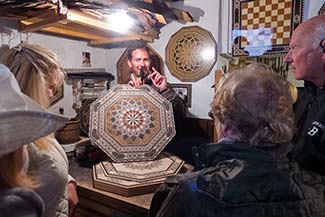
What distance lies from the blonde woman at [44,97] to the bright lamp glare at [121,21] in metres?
0.79

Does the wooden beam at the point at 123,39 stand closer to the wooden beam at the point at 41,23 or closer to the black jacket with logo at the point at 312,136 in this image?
the wooden beam at the point at 41,23

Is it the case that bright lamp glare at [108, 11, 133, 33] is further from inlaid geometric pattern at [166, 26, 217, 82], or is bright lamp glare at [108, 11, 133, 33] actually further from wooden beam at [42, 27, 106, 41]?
inlaid geometric pattern at [166, 26, 217, 82]

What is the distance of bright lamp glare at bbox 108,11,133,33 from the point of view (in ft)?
5.36

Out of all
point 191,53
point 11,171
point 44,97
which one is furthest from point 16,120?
point 191,53

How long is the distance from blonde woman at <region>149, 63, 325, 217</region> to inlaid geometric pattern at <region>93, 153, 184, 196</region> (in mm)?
359

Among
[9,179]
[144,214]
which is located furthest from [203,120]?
[9,179]

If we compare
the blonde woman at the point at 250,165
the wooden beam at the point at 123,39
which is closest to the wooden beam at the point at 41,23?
the wooden beam at the point at 123,39

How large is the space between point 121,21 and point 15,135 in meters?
1.39

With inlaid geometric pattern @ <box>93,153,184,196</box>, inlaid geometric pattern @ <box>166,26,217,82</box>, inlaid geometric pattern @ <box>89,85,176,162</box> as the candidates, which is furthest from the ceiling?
inlaid geometric pattern @ <box>93,153,184,196</box>

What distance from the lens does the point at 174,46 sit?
6.64ft

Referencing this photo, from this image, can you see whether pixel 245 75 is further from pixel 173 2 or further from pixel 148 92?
pixel 173 2

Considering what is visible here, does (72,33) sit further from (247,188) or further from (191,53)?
(247,188)

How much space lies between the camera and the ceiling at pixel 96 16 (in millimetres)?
1341

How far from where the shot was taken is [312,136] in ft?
3.18
